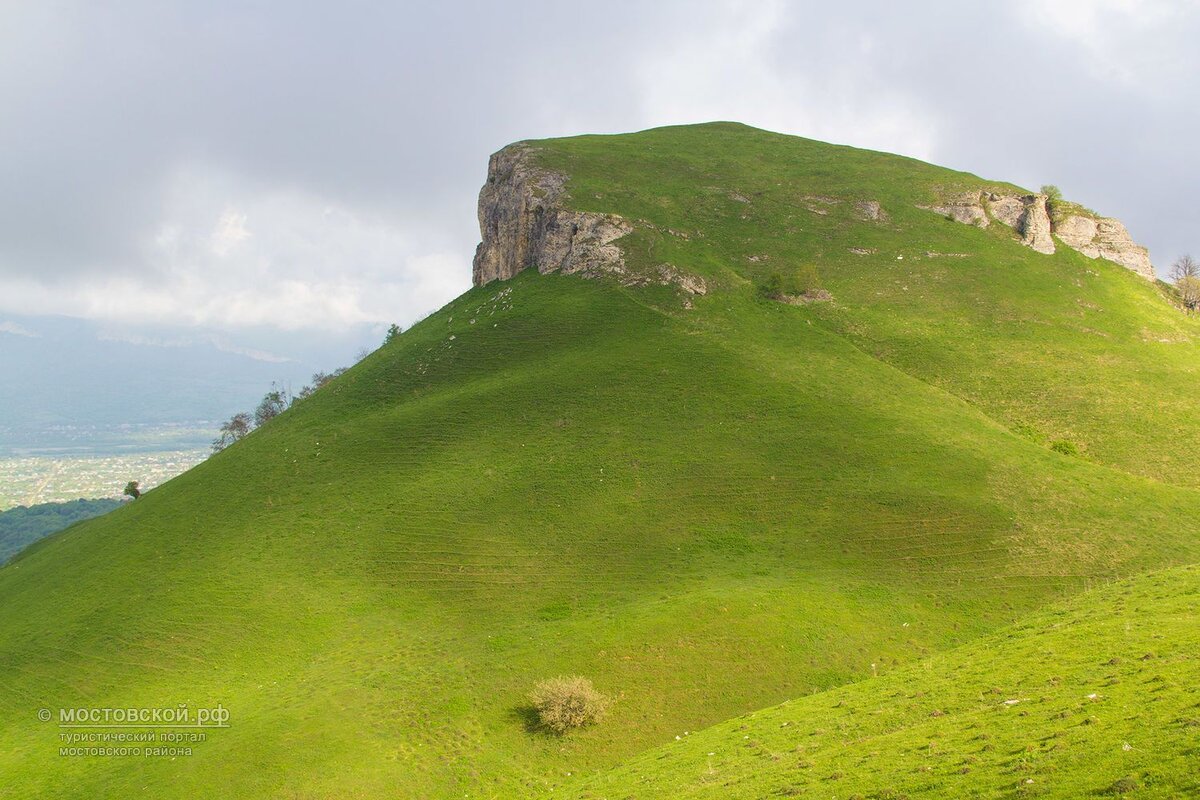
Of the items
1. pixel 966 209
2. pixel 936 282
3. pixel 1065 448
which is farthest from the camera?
pixel 966 209

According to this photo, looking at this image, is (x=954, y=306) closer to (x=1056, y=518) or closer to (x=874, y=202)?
(x=874, y=202)

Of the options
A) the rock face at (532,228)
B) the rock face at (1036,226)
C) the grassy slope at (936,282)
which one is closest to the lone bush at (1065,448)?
the grassy slope at (936,282)

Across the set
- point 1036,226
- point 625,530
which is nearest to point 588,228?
point 625,530

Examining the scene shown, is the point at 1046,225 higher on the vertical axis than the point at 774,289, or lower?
higher

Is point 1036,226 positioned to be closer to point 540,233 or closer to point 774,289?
point 774,289

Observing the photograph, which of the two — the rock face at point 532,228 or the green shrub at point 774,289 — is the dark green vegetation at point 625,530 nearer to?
the rock face at point 532,228

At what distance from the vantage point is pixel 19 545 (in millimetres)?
193750

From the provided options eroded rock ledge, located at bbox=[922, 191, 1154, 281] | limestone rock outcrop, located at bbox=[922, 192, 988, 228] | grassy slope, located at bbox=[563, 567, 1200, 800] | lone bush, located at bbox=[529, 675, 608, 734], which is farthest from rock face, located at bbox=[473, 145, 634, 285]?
grassy slope, located at bbox=[563, 567, 1200, 800]

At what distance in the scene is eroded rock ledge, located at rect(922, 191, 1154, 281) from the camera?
9794 cm

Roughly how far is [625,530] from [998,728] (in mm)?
31483

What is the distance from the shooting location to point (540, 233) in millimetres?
90375

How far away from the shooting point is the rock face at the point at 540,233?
→ 8406 centimetres

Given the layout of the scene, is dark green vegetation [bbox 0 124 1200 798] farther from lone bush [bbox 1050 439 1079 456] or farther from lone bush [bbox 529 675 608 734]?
lone bush [bbox 529 675 608 734]

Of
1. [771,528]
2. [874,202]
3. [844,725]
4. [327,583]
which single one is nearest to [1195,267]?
A: [874,202]
